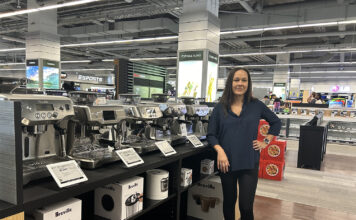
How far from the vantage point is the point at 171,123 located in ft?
8.62

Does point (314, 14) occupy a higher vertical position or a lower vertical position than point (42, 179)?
higher

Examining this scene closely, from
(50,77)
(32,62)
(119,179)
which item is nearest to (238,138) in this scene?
(119,179)

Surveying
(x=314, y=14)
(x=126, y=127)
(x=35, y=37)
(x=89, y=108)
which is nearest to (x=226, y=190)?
(x=126, y=127)

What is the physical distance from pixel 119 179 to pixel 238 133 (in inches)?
A: 38.9

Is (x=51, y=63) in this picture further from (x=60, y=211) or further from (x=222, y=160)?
(x=60, y=211)

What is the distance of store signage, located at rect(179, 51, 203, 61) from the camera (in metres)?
6.41

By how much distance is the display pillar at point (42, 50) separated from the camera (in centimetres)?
881

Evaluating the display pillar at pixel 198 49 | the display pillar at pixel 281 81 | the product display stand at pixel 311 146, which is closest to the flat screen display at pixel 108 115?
the product display stand at pixel 311 146

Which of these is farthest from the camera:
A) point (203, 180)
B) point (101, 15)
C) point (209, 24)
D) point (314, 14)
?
point (101, 15)

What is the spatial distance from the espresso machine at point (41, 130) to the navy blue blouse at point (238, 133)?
1.13 meters

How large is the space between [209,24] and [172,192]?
5263 mm

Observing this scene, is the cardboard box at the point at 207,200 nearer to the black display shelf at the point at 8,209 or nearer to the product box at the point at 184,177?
the product box at the point at 184,177

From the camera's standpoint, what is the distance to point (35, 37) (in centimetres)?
892

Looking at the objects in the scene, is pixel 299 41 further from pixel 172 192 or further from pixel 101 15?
pixel 172 192
